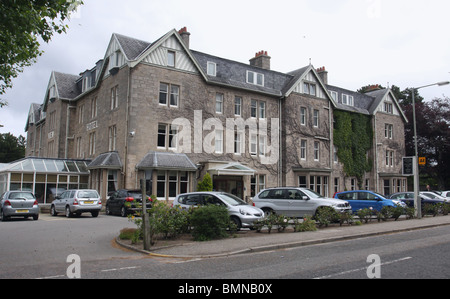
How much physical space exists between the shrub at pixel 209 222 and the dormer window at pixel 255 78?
2247 centimetres

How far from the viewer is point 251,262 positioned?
28.9 ft

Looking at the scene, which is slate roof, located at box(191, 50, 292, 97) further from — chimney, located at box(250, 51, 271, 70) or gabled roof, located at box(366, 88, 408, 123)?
gabled roof, located at box(366, 88, 408, 123)

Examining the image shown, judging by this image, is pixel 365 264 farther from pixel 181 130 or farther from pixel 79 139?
pixel 79 139

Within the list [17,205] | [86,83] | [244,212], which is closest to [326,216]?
Result: [244,212]

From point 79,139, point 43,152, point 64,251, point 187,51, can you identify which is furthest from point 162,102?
point 43,152

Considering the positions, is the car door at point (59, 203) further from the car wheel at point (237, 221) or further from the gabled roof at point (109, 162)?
the car wheel at point (237, 221)

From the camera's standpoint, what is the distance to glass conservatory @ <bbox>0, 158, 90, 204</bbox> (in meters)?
27.4

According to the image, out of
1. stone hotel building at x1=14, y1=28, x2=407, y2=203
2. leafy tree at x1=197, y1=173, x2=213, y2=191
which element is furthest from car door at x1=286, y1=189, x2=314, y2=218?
stone hotel building at x1=14, y1=28, x2=407, y2=203

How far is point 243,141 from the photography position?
31.9 meters

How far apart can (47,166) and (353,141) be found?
1119 inches

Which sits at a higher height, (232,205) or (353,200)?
(232,205)

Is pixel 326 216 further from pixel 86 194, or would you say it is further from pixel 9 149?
pixel 9 149

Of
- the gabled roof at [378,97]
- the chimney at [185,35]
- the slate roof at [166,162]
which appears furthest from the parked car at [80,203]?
the gabled roof at [378,97]

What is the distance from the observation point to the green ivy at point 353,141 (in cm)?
3828
